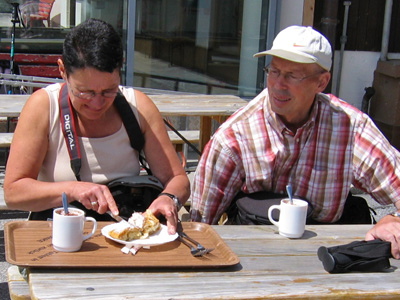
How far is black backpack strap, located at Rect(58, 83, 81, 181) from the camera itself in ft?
8.05

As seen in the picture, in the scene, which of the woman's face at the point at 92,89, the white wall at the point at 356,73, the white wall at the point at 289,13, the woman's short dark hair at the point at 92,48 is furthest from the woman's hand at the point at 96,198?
the white wall at the point at 356,73

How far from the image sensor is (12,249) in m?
1.88

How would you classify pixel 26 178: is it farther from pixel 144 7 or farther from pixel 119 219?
pixel 144 7

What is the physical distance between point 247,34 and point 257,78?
55 centimetres

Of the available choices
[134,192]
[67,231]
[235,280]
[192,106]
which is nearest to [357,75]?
[192,106]

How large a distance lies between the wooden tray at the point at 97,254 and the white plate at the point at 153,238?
0.06 ft

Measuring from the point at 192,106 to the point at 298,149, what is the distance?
2.12 m

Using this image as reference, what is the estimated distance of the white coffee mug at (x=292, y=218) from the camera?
87.5 inches

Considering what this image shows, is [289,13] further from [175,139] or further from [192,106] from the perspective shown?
[192,106]

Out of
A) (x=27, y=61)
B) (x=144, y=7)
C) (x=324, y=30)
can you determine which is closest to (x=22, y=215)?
(x=27, y=61)

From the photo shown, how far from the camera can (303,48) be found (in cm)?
255

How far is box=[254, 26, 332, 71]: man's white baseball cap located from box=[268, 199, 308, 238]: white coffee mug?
2.08 ft

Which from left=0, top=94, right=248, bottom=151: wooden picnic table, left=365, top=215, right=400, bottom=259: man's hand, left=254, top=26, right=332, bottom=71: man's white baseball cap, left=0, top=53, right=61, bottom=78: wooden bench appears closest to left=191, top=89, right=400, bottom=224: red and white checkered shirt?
left=254, top=26, right=332, bottom=71: man's white baseball cap

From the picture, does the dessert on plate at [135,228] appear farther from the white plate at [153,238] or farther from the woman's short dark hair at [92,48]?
the woman's short dark hair at [92,48]
